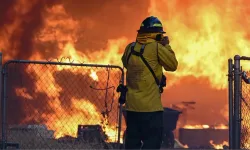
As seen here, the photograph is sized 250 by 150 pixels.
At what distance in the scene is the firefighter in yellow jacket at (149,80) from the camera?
22.5 feet

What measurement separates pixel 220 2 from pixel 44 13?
19.5 ft

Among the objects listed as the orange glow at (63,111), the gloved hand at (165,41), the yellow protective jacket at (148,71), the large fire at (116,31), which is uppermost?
the large fire at (116,31)

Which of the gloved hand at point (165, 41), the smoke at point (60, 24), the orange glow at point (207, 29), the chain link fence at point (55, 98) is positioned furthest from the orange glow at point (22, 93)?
the gloved hand at point (165, 41)

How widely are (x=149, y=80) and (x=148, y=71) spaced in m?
0.11

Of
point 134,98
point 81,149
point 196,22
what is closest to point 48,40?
point 196,22

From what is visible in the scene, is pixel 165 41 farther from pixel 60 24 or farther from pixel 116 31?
pixel 116 31

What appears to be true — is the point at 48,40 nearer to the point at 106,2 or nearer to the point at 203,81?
the point at 106,2

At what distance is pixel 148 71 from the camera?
688 cm

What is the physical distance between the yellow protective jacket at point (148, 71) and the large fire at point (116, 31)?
11482 mm

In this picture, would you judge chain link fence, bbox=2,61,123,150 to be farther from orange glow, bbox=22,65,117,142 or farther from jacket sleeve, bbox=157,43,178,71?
jacket sleeve, bbox=157,43,178,71

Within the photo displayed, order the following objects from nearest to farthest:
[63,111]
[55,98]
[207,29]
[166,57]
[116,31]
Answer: [166,57] → [55,98] → [63,111] → [207,29] → [116,31]

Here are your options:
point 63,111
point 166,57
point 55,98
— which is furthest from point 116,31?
point 166,57

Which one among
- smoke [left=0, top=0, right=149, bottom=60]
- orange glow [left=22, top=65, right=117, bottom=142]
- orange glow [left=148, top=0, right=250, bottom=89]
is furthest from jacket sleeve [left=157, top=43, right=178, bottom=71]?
orange glow [left=148, top=0, right=250, bottom=89]

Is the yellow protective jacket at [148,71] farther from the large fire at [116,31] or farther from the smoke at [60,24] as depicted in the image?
the smoke at [60,24]
